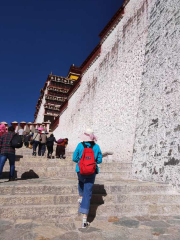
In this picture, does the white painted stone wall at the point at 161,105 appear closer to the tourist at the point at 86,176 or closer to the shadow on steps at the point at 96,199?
the shadow on steps at the point at 96,199

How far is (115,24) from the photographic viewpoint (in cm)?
1065

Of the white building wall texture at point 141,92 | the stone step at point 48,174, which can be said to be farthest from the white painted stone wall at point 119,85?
the stone step at point 48,174

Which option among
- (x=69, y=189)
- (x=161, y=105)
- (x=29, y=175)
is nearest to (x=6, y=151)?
(x=29, y=175)

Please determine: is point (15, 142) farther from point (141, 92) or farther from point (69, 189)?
point (141, 92)

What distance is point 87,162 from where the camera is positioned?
2.77m

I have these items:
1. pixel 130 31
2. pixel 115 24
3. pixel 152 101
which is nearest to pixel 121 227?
pixel 152 101

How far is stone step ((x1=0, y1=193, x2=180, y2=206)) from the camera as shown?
10.4 ft

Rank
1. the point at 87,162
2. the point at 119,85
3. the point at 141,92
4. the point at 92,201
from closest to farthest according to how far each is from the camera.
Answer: the point at 87,162
the point at 92,201
the point at 141,92
the point at 119,85

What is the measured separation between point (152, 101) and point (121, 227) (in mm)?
3568

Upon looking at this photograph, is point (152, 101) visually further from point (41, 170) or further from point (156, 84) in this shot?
point (41, 170)

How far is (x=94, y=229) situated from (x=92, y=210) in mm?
571

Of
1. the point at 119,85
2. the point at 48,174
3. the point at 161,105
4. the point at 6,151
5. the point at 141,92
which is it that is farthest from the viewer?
the point at 119,85

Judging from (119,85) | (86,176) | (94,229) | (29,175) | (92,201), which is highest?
(119,85)

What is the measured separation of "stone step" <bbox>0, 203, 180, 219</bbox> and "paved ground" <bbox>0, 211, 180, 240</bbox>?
12cm
